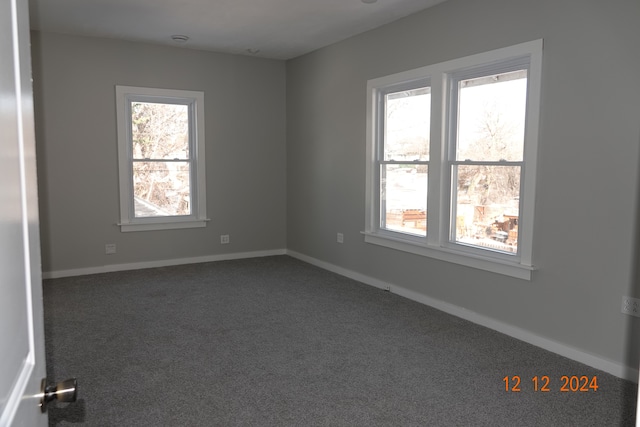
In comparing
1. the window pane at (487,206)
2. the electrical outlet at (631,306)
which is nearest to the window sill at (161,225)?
the window pane at (487,206)

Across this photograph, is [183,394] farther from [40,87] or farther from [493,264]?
[40,87]

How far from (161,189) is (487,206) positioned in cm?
384

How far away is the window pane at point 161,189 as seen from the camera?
5758mm

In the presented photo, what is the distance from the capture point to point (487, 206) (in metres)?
→ 3.88

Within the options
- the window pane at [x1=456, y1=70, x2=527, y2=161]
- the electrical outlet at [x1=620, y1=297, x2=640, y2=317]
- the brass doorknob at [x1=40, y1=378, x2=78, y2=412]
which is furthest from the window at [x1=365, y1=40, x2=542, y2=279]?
the brass doorknob at [x1=40, y1=378, x2=78, y2=412]

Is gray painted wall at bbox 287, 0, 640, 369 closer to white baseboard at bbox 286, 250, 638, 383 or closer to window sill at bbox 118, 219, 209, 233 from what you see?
white baseboard at bbox 286, 250, 638, 383

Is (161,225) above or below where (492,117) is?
below

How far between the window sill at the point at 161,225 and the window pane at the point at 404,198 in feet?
7.93

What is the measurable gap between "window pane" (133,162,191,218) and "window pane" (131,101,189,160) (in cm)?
13

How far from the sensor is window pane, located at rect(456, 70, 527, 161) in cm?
359

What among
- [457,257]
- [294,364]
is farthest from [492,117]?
[294,364]

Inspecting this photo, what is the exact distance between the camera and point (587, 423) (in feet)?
7.92

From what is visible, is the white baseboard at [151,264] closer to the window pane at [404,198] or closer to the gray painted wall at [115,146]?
the gray painted wall at [115,146]

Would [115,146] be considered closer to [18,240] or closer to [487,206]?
[487,206]
